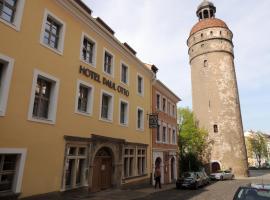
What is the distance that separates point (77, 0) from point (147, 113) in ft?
36.9

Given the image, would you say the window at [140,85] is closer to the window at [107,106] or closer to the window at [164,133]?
the window at [107,106]

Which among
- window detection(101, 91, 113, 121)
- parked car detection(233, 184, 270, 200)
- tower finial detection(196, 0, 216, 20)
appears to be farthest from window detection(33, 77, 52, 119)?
tower finial detection(196, 0, 216, 20)

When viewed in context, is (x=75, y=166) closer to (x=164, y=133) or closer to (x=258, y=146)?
(x=164, y=133)

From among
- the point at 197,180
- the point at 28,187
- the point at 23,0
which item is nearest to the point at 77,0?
the point at 23,0

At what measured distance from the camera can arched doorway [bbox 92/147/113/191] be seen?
15.0 m

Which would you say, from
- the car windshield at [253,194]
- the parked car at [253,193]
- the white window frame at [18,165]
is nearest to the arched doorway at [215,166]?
the parked car at [253,193]

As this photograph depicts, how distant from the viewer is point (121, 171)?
17.0 metres

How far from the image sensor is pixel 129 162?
18.8m

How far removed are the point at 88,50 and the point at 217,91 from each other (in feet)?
109

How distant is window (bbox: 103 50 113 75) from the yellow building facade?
7 cm

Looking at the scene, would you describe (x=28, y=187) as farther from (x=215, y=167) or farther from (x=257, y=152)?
(x=257, y=152)

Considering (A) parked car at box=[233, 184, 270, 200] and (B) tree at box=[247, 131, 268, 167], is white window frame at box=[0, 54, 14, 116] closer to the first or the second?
(A) parked car at box=[233, 184, 270, 200]

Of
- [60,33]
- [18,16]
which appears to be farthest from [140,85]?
[18,16]

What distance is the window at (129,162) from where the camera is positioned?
18.3 metres
